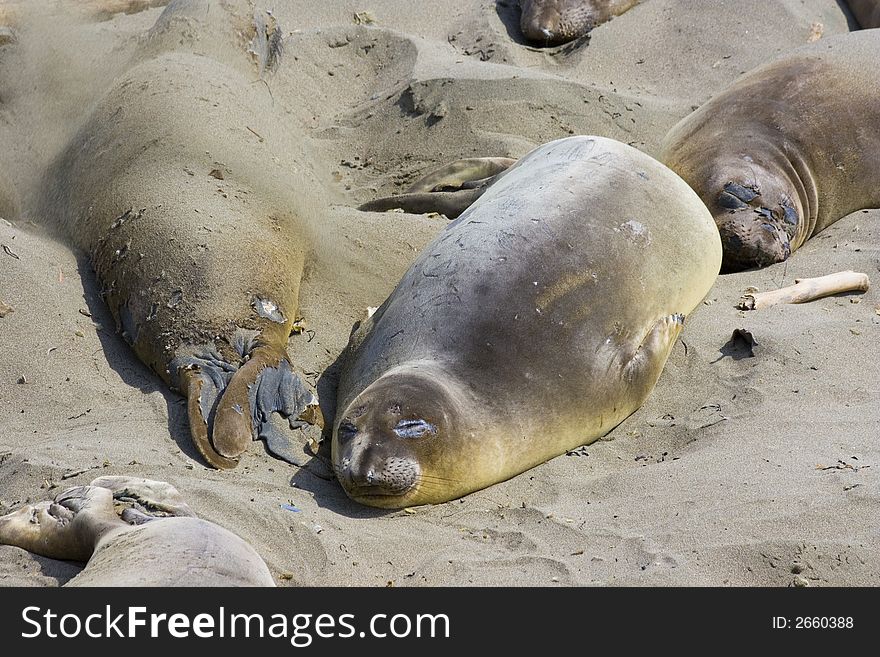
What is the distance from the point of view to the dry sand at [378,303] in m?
3.16

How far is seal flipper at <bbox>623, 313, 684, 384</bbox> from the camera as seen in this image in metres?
4.11

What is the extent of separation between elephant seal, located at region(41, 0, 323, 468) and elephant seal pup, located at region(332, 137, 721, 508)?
0.34 metres

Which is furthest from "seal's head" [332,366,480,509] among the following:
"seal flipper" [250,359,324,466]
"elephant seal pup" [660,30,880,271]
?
"elephant seal pup" [660,30,880,271]

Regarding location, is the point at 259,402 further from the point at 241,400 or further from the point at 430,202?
the point at 430,202

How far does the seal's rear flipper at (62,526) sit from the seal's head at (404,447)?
0.80 meters

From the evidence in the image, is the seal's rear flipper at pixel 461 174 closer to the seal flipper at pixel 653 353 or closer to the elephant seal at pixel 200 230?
the elephant seal at pixel 200 230

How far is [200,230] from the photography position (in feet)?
14.4

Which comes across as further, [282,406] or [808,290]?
[808,290]

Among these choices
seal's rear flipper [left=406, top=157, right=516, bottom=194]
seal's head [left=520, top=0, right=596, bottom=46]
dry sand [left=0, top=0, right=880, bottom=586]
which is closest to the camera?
dry sand [left=0, top=0, right=880, bottom=586]

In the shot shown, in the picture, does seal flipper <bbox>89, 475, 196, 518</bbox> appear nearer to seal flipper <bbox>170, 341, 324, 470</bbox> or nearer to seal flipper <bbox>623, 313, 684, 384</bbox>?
seal flipper <bbox>170, 341, 324, 470</bbox>

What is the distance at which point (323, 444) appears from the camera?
396 cm

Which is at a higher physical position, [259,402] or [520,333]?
[520,333]

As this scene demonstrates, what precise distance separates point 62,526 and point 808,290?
→ 3.16 m

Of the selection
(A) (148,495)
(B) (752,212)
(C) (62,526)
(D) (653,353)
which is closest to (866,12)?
(B) (752,212)
